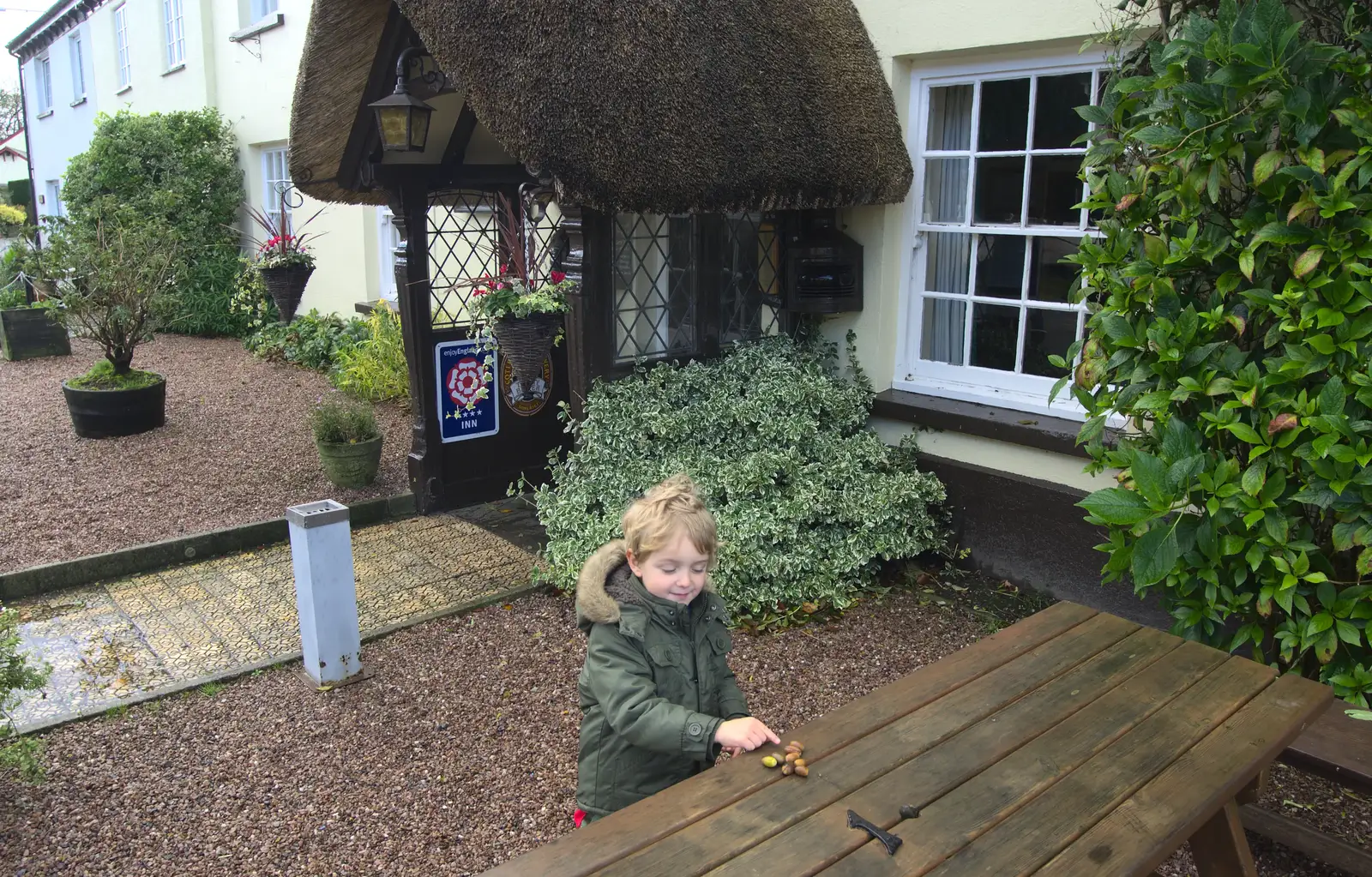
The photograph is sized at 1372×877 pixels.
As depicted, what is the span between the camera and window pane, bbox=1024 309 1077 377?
5316 millimetres

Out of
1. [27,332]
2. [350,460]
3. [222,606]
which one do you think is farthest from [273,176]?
[222,606]

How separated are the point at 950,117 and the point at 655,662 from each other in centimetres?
434

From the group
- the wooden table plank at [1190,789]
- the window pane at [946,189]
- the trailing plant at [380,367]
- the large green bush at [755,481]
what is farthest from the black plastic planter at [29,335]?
the wooden table plank at [1190,789]

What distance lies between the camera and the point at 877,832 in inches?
75.5

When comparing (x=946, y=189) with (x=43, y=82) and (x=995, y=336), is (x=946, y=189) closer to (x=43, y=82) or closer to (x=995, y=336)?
(x=995, y=336)

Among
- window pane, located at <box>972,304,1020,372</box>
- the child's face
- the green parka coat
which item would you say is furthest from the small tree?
the child's face

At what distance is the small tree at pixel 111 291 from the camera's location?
7977 millimetres

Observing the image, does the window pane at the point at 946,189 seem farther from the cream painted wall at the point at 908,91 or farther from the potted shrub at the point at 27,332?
the potted shrub at the point at 27,332

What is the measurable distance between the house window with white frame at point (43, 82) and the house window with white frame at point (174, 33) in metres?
9.37

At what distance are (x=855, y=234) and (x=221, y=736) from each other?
4203mm

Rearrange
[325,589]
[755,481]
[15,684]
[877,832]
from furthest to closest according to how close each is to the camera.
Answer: [755,481] < [325,589] < [15,684] < [877,832]

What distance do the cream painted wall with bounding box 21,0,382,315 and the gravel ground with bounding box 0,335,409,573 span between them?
173 cm

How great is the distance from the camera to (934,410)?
5535 mm

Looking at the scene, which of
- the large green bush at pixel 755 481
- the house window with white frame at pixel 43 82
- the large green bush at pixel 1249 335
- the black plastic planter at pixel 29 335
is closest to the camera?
the large green bush at pixel 1249 335
